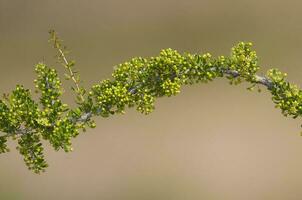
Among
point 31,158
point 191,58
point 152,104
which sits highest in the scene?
point 191,58

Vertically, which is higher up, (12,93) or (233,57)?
(233,57)

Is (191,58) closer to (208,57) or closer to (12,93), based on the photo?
(208,57)

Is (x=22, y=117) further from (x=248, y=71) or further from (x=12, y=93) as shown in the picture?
(x=248, y=71)

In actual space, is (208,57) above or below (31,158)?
above

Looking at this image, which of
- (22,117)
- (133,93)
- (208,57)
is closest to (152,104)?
(133,93)

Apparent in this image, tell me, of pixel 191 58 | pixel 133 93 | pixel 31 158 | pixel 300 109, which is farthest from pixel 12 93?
pixel 300 109

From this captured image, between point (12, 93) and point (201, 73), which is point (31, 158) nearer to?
point (12, 93)
